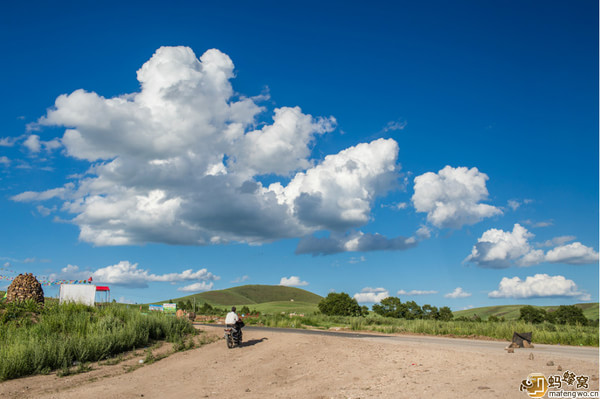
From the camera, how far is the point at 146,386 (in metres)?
14.3

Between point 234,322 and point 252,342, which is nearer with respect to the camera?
point 234,322

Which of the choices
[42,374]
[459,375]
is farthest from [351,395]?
[42,374]

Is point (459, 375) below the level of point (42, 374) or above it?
above

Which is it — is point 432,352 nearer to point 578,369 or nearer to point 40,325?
point 578,369

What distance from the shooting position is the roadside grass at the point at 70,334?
1655 cm

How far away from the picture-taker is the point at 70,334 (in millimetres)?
20391

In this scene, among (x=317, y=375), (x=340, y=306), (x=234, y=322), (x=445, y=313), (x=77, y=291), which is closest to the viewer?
(x=317, y=375)

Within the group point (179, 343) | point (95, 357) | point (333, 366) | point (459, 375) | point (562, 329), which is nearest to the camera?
point (459, 375)

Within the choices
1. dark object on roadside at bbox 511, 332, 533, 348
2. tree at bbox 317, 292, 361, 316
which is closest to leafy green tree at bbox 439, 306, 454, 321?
tree at bbox 317, 292, 361, 316

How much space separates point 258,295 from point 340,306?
358ft

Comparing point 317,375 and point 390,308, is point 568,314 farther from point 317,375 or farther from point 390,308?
point 317,375

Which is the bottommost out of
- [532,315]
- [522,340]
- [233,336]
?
[532,315]

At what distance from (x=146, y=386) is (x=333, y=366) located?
614 cm

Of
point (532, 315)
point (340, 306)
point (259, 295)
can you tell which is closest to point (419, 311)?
point (340, 306)
